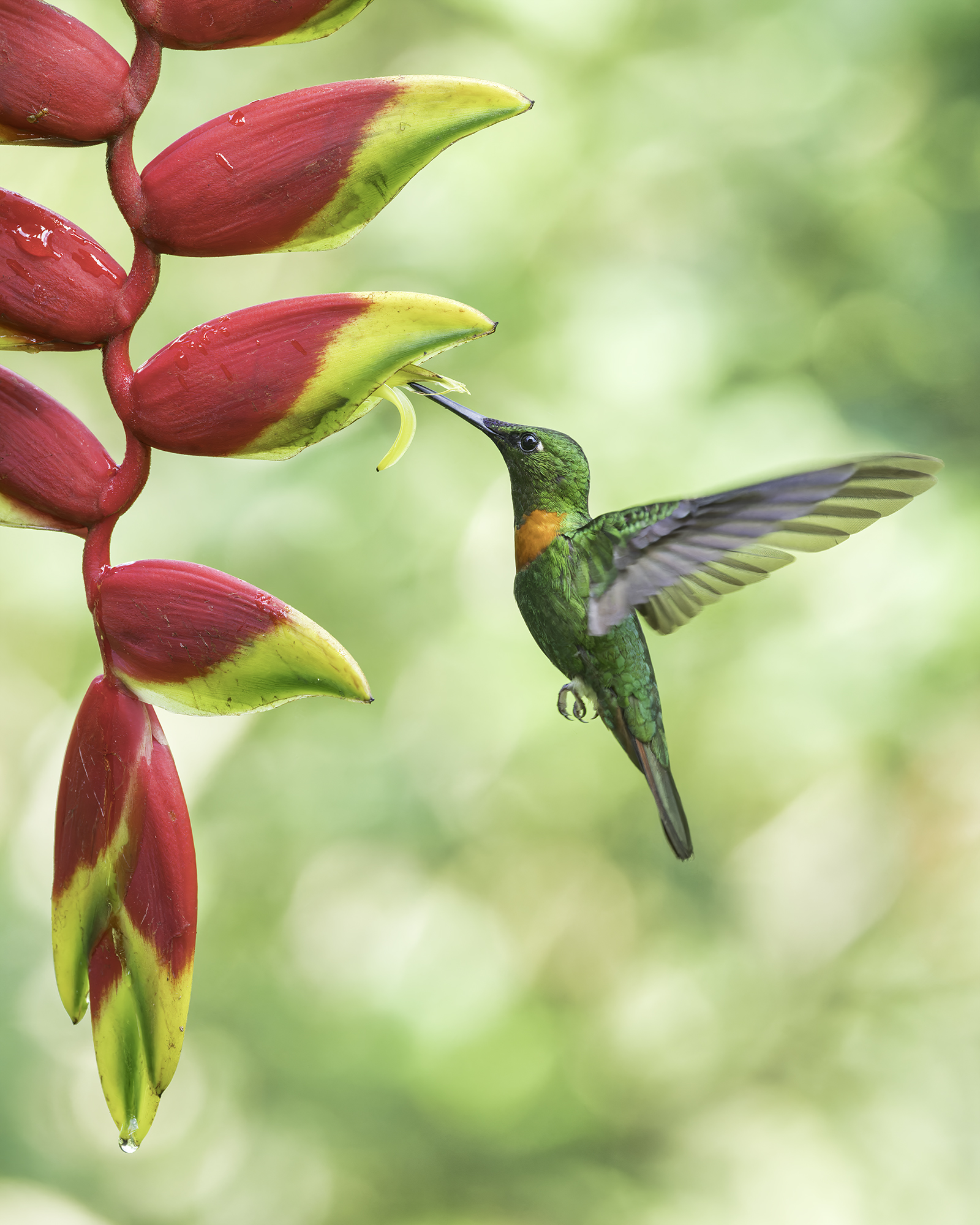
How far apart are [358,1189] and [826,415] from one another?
67.4 inches

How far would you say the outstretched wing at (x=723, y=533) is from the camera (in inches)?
22.3

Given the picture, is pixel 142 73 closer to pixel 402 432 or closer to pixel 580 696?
pixel 402 432

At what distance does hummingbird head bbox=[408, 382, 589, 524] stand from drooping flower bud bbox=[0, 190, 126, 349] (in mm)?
355

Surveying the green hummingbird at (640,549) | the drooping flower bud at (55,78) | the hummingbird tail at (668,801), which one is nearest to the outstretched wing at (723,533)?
the green hummingbird at (640,549)

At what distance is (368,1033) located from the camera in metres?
2.22

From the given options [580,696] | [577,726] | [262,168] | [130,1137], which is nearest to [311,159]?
[262,168]

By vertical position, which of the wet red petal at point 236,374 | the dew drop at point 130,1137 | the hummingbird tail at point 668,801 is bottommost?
the dew drop at point 130,1137

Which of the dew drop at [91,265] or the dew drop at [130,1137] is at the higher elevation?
the dew drop at [91,265]

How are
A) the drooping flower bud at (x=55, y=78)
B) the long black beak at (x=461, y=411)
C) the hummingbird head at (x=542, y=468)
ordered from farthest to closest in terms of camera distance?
the hummingbird head at (x=542, y=468) < the long black beak at (x=461, y=411) < the drooping flower bud at (x=55, y=78)

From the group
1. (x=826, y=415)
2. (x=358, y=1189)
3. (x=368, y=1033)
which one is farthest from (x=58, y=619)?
(x=826, y=415)

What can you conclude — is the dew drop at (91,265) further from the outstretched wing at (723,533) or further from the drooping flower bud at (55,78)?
the outstretched wing at (723,533)

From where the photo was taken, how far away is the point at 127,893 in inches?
16.9

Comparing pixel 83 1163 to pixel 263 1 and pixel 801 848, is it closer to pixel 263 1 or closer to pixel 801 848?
pixel 801 848

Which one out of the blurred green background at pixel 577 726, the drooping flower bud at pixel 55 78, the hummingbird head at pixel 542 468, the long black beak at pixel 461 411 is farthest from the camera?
the blurred green background at pixel 577 726
